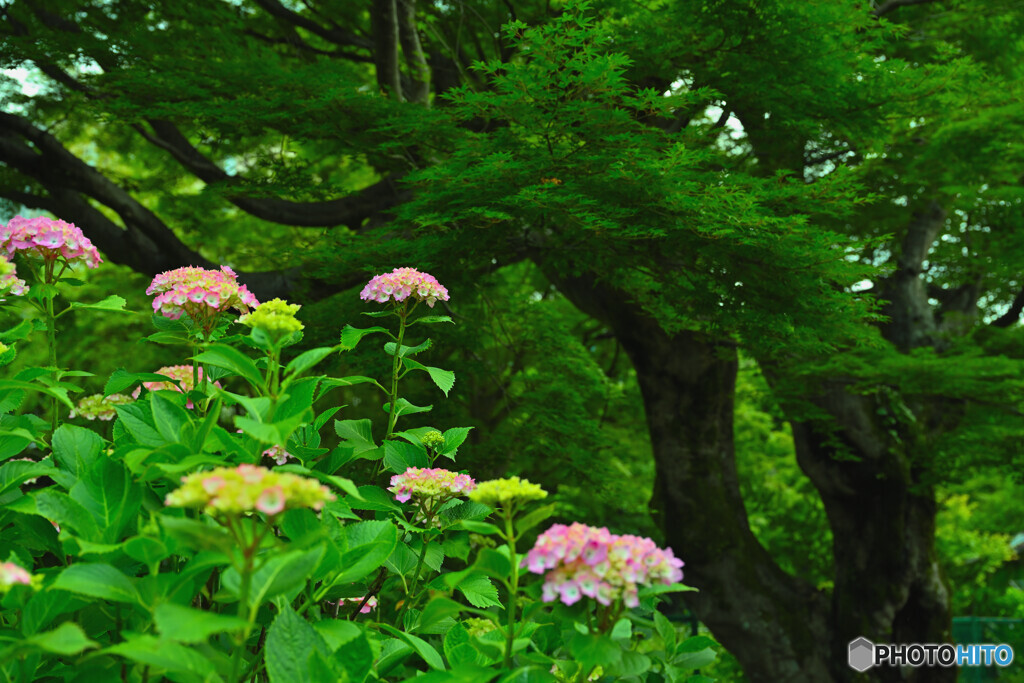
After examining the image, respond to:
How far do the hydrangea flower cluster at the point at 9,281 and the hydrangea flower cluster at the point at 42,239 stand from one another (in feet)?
0.16

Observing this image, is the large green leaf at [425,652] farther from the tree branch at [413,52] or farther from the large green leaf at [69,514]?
the tree branch at [413,52]

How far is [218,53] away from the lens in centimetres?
493

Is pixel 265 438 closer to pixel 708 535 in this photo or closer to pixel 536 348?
pixel 536 348

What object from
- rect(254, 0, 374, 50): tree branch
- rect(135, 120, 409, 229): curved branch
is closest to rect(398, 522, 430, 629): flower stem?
rect(135, 120, 409, 229): curved branch

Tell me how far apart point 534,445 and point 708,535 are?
2480 millimetres

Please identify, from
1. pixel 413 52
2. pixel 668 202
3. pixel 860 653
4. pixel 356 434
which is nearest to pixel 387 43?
pixel 413 52

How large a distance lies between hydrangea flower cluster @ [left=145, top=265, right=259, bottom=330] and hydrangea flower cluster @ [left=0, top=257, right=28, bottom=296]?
258mm

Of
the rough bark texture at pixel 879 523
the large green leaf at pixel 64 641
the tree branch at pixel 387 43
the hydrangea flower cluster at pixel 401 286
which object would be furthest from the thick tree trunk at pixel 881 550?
the large green leaf at pixel 64 641

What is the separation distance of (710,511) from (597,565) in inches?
222

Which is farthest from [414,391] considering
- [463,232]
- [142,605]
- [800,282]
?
[142,605]

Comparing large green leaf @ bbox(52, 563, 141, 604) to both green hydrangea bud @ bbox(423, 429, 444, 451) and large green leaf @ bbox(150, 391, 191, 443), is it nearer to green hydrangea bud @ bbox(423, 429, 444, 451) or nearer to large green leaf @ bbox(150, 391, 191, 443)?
large green leaf @ bbox(150, 391, 191, 443)

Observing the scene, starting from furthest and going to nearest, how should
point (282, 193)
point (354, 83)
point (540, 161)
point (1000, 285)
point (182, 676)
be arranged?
point (1000, 285)
point (282, 193)
point (354, 83)
point (540, 161)
point (182, 676)

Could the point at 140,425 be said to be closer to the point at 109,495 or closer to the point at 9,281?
the point at 109,495

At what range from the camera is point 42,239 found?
1.68 meters
